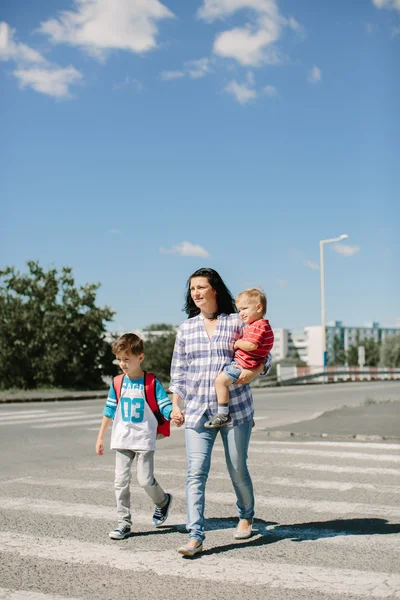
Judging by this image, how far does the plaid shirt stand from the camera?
5023mm

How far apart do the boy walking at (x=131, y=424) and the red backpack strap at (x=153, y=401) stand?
0.02 metres

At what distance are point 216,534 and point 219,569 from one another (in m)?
0.94

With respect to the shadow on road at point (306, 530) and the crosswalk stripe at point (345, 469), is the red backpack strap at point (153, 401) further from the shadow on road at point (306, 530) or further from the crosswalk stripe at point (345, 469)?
the crosswalk stripe at point (345, 469)

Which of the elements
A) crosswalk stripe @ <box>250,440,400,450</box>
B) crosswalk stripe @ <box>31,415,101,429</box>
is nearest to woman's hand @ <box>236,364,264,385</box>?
crosswalk stripe @ <box>250,440,400,450</box>

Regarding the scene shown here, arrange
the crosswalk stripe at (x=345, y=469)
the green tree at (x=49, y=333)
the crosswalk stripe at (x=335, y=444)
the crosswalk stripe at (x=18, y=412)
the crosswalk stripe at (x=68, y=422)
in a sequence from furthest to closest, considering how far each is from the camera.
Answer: the green tree at (x=49, y=333)
the crosswalk stripe at (x=18, y=412)
the crosswalk stripe at (x=68, y=422)
the crosswalk stripe at (x=335, y=444)
the crosswalk stripe at (x=345, y=469)

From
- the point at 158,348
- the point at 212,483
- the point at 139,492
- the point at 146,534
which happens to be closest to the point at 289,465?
the point at 212,483

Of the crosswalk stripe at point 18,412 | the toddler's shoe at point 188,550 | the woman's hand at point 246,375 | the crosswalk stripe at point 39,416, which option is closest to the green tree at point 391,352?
the crosswalk stripe at point 18,412

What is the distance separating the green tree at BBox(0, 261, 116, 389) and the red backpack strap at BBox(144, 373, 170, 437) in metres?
26.5

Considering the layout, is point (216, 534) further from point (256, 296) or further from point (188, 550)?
point (256, 296)

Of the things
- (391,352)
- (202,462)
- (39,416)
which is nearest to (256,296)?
(202,462)

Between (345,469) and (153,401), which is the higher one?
(153,401)

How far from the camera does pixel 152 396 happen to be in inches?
215

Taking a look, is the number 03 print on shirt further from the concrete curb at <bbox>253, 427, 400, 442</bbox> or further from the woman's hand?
the concrete curb at <bbox>253, 427, 400, 442</bbox>

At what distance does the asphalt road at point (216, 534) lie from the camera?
4223mm
